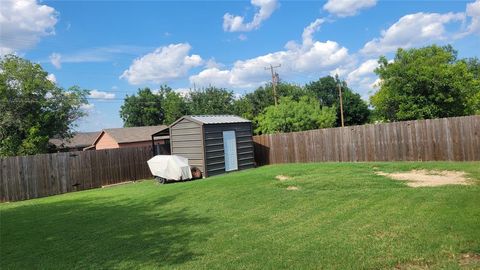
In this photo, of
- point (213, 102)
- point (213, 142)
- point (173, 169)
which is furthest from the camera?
point (213, 102)

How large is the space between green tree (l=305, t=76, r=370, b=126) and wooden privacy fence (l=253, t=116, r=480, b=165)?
3170 centimetres

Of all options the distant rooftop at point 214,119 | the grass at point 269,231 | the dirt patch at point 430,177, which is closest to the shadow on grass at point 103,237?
the grass at point 269,231

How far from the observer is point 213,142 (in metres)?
19.5

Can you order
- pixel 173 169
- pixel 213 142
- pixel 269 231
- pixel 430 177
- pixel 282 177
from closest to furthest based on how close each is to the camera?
pixel 269 231
pixel 430 177
pixel 282 177
pixel 173 169
pixel 213 142

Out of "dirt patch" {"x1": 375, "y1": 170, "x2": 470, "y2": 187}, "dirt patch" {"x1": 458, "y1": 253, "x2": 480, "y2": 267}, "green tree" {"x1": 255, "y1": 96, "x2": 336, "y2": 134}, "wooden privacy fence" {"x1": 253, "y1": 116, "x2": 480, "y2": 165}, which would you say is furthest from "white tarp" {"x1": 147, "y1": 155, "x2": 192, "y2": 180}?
"dirt patch" {"x1": 458, "y1": 253, "x2": 480, "y2": 267}

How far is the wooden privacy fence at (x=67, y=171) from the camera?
16.9 metres

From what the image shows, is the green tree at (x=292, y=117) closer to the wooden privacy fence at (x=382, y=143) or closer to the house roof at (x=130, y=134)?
the wooden privacy fence at (x=382, y=143)

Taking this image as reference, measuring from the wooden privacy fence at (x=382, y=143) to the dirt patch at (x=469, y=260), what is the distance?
38.1ft

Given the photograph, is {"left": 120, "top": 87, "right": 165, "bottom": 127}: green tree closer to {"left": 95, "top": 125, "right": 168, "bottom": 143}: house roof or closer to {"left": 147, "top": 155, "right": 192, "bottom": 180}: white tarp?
{"left": 95, "top": 125, "right": 168, "bottom": 143}: house roof

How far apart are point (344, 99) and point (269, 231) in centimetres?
4890

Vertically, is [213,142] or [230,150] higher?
[213,142]

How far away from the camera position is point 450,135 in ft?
50.7

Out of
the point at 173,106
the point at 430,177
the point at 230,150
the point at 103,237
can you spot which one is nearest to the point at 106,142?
the point at 173,106

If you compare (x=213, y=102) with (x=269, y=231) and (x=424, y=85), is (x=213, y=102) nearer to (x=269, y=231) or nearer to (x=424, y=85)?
(x=424, y=85)
